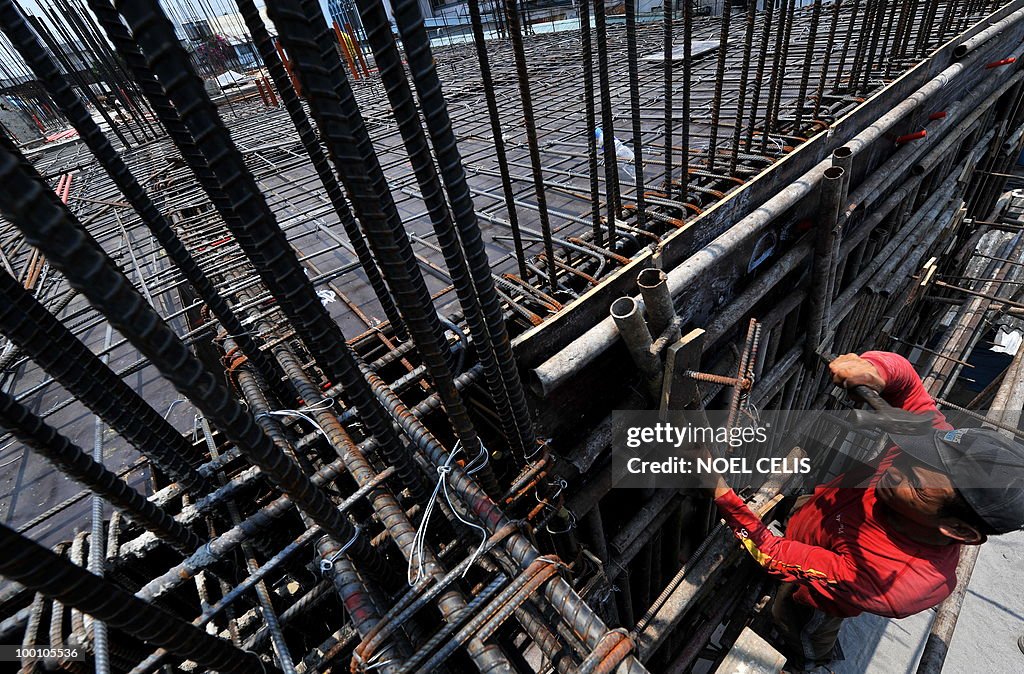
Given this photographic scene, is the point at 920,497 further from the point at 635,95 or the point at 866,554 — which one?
the point at 635,95

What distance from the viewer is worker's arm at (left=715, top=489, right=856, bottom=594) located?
136 inches

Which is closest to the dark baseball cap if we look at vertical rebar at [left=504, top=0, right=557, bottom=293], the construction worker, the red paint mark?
the construction worker

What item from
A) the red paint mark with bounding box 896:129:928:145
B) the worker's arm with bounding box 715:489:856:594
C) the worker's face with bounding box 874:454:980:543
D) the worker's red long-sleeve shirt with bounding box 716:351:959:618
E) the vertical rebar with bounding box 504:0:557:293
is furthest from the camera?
the red paint mark with bounding box 896:129:928:145

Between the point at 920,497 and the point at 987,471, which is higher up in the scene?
the point at 987,471

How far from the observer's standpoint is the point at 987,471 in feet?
8.68

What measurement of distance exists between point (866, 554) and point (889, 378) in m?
1.35

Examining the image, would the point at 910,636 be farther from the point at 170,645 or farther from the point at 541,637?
the point at 170,645

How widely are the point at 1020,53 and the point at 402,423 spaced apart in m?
11.8

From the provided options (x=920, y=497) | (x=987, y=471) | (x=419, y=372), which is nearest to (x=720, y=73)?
(x=987, y=471)

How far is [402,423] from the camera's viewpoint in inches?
98.7

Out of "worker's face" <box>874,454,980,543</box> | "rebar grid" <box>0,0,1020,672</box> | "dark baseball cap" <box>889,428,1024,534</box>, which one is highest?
"rebar grid" <box>0,0,1020,672</box>

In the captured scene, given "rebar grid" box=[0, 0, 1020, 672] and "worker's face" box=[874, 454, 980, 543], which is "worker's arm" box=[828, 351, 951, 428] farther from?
"rebar grid" box=[0, 0, 1020, 672]

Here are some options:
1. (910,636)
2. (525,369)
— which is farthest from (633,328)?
(910,636)

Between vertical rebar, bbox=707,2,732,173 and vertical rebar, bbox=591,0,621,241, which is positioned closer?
vertical rebar, bbox=591,0,621,241
